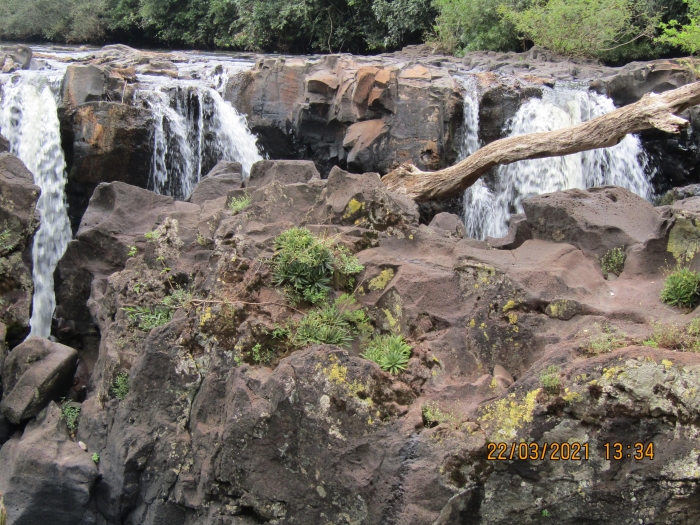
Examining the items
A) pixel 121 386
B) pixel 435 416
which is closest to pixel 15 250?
pixel 121 386

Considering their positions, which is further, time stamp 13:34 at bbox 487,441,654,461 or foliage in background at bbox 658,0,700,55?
foliage in background at bbox 658,0,700,55

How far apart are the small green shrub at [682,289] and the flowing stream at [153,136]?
840 centimetres

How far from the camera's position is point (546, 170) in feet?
44.2

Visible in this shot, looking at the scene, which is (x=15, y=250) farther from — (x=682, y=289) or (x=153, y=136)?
(x=682, y=289)

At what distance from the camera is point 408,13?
2283 cm

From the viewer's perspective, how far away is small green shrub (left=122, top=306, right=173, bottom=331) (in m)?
7.68

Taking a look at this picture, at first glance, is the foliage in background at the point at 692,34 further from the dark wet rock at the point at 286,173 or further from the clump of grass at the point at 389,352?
Answer: the clump of grass at the point at 389,352

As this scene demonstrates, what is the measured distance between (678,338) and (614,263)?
1953mm

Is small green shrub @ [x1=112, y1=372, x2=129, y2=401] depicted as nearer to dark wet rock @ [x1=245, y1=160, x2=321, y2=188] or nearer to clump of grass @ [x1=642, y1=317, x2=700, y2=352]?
dark wet rock @ [x1=245, y1=160, x2=321, y2=188]

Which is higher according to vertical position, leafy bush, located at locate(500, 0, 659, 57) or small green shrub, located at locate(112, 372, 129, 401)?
leafy bush, located at locate(500, 0, 659, 57)

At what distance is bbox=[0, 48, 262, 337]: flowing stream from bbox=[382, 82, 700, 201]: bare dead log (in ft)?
14.8

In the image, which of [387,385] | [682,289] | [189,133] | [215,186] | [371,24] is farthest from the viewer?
[371,24]

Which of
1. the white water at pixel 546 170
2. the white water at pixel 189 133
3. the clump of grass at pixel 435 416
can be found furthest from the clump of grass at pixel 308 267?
the white water at pixel 546 170

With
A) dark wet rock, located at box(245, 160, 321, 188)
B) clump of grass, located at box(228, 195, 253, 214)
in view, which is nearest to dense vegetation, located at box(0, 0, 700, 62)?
dark wet rock, located at box(245, 160, 321, 188)
